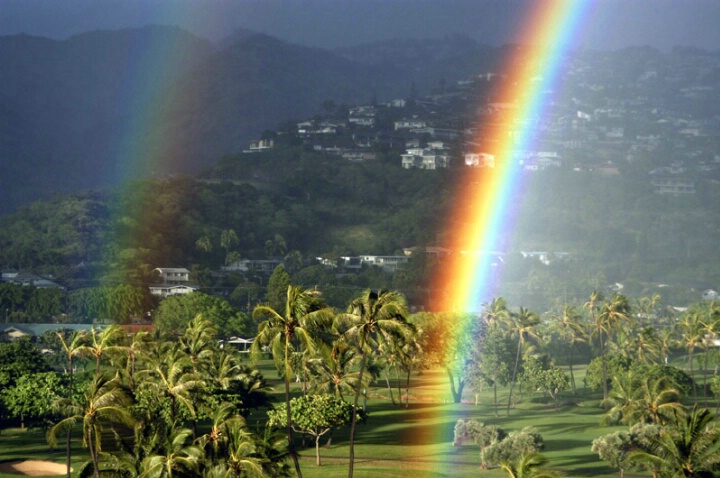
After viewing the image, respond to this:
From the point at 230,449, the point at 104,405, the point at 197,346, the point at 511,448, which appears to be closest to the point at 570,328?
the point at 197,346

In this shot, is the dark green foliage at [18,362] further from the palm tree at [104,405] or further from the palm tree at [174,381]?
the palm tree at [104,405]

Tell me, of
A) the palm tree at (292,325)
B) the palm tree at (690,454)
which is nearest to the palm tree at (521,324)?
the palm tree at (292,325)

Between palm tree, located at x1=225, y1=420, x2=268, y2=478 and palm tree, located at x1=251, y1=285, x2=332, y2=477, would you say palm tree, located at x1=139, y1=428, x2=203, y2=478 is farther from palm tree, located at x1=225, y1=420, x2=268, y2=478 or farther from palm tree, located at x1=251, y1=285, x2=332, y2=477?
palm tree, located at x1=251, y1=285, x2=332, y2=477

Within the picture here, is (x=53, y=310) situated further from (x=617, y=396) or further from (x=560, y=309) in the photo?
(x=617, y=396)

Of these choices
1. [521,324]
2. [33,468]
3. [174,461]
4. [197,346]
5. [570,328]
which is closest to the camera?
[174,461]

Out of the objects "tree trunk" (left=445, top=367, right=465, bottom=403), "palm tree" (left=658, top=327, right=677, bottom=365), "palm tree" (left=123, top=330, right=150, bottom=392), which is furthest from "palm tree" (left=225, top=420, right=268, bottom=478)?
"palm tree" (left=658, top=327, right=677, bottom=365)

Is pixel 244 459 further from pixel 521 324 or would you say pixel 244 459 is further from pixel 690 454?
pixel 521 324
